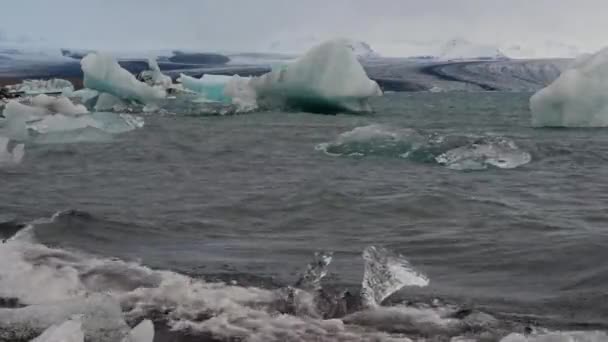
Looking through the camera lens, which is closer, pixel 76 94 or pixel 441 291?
pixel 441 291

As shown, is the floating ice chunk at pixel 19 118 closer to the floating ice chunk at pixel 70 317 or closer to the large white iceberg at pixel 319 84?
the large white iceberg at pixel 319 84

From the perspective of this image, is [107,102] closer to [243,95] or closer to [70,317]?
[243,95]

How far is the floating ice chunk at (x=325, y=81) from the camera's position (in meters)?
21.6

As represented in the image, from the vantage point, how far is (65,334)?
3617mm

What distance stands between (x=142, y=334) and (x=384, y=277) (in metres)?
1.92

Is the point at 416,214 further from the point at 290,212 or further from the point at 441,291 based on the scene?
the point at 441,291

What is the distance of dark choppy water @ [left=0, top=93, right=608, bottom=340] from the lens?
17.8ft

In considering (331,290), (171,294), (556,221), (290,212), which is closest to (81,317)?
(171,294)

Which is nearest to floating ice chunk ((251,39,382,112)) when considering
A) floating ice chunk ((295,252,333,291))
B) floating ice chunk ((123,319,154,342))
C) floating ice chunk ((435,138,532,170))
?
floating ice chunk ((435,138,532,170))

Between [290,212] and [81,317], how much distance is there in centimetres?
420

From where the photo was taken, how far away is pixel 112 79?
2588 cm

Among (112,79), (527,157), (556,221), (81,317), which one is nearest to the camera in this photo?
(81,317)

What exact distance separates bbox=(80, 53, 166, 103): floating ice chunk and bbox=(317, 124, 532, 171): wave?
1377 centimetres

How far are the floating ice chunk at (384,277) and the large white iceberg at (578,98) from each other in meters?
12.8
